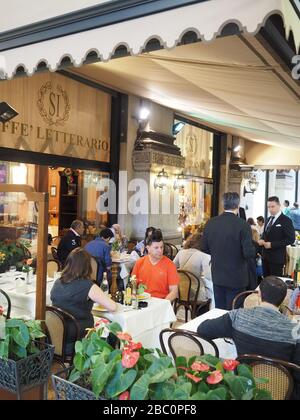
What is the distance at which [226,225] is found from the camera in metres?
4.43

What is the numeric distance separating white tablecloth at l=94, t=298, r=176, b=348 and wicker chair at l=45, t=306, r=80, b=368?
405 mm

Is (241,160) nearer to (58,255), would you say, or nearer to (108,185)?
(108,185)

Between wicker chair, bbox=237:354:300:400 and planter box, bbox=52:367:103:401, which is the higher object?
planter box, bbox=52:367:103:401

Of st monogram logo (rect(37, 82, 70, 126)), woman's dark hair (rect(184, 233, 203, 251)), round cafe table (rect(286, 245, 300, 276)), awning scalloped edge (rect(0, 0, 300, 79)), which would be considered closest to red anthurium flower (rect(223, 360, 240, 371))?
awning scalloped edge (rect(0, 0, 300, 79))

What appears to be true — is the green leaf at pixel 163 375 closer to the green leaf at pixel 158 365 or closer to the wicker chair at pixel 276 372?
the green leaf at pixel 158 365

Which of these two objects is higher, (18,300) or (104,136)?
(104,136)

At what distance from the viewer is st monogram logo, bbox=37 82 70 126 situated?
7000mm

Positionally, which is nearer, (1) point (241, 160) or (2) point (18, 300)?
(2) point (18, 300)

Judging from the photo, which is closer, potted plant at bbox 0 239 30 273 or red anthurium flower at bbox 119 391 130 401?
red anthurium flower at bbox 119 391 130 401

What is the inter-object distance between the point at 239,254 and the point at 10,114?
328 centimetres

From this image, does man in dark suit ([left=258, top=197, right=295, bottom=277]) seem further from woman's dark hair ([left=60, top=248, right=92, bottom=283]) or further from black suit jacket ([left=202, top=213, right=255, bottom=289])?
woman's dark hair ([left=60, top=248, right=92, bottom=283])
